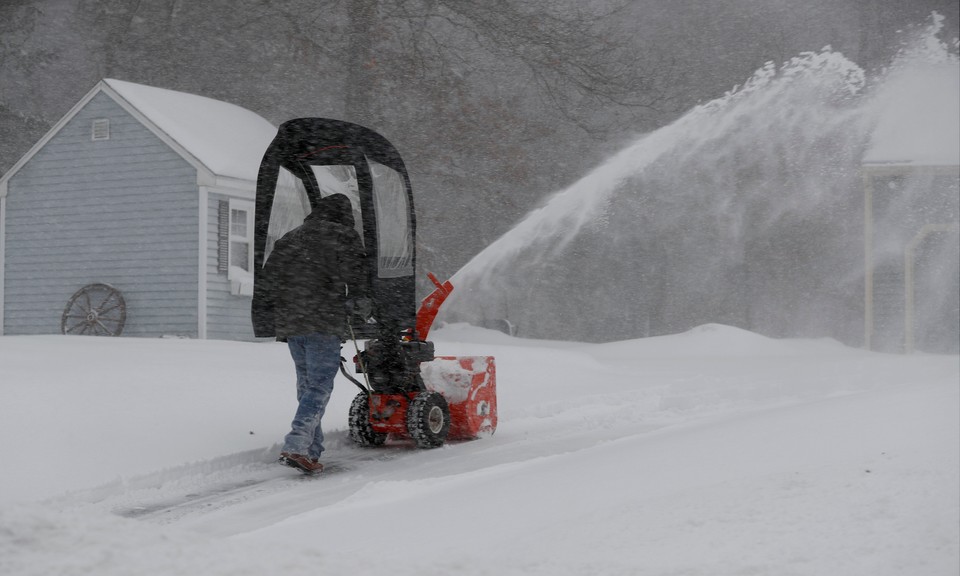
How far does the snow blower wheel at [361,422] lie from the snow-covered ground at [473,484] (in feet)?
0.40

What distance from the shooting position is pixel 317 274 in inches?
277

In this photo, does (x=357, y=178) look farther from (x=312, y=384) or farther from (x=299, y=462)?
(x=299, y=462)

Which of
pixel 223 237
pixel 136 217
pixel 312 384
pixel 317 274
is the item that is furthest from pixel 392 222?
pixel 136 217

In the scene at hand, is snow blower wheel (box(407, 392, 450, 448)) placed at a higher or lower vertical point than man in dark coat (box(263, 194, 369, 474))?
lower

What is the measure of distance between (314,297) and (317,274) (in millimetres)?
156

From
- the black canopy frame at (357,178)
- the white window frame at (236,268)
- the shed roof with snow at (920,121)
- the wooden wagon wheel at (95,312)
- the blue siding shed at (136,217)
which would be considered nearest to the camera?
the black canopy frame at (357,178)

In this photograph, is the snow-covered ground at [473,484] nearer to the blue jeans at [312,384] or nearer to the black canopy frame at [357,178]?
the blue jeans at [312,384]

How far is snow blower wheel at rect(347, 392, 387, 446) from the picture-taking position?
8.32 metres

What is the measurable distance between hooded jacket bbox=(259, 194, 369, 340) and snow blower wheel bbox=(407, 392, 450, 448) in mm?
1030

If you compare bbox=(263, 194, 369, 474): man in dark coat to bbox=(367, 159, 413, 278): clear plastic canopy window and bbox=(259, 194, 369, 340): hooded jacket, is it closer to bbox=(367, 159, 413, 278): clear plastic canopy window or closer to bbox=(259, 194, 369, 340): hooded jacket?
bbox=(259, 194, 369, 340): hooded jacket

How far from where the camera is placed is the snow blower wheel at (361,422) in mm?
8320

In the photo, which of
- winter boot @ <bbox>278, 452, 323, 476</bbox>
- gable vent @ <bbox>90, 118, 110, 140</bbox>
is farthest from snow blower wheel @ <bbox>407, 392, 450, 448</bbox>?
gable vent @ <bbox>90, 118, 110, 140</bbox>

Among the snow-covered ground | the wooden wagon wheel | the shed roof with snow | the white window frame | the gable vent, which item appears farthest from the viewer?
the shed roof with snow

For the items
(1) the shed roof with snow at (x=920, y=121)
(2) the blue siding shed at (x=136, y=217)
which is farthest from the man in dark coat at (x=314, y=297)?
(1) the shed roof with snow at (x=920, y=121)
